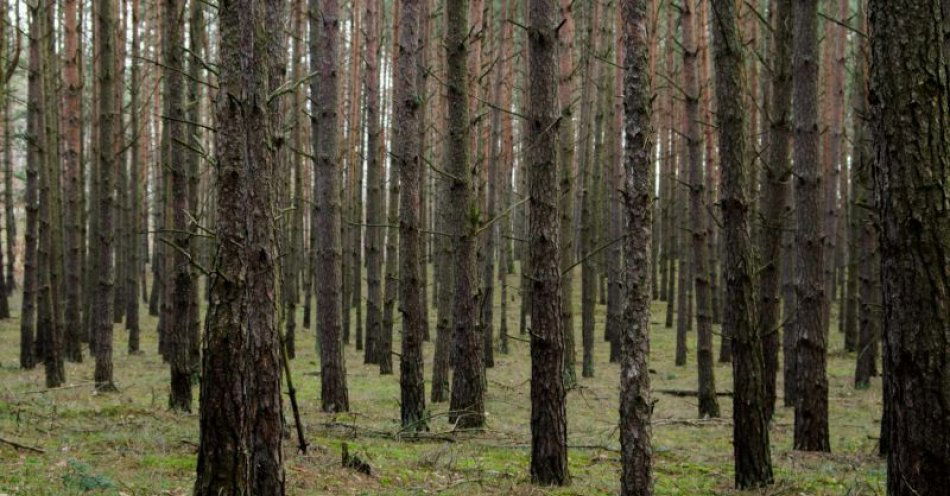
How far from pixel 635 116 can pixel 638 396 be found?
2.10 m

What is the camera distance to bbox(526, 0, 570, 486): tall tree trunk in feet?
22.8

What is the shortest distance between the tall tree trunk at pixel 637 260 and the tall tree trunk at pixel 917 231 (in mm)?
1933

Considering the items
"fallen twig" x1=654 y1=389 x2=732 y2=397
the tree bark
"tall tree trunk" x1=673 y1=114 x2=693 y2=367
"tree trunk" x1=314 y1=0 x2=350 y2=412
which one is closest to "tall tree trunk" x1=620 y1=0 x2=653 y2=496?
"tree trunk" x1=314 y1=0 x2=350 y2=412

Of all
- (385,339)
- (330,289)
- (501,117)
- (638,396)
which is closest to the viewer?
(638,396)

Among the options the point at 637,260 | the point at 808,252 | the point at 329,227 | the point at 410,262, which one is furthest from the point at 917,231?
the point at 329,227

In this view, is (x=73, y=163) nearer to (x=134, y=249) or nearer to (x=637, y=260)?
(x=134, y=249)

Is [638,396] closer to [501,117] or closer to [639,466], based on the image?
[639,466]

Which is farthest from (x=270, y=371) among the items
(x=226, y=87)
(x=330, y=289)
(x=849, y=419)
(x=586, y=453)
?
(x=849, y=419)

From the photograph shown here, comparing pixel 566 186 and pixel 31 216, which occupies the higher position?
pixel 566 186

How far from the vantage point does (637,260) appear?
588 cm

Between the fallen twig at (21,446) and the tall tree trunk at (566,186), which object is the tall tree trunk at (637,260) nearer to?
the fallen twig at (21,446)

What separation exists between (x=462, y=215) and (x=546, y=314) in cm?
318

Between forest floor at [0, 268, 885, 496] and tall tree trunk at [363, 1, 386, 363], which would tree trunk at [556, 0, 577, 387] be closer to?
forest floor at [0, 268, 885, 496]

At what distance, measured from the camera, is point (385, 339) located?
56.0 ft
